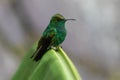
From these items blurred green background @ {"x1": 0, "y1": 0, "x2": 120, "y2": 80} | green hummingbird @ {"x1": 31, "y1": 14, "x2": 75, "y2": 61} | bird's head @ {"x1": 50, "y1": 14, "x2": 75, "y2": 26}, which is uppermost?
bird's head @ {"x1": 50, "y1": 14, "x2": 75, "y2": 26}

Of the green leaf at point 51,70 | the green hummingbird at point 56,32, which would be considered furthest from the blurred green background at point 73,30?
the green leaf at point 51,70

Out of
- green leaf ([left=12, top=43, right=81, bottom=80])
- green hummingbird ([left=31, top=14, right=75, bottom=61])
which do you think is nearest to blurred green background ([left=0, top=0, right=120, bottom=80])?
green hummingbird ([left=31, top=14, right=75, bottom=61])

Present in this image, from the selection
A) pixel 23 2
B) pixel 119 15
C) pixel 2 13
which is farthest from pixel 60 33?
pixel 119 15

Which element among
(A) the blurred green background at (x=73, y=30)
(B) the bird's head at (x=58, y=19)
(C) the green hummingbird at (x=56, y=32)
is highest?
(B) the bird's head at (x=58, y=19)

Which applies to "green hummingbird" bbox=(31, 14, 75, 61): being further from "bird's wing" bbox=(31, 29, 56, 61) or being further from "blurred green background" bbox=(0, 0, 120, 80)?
"blurred green background" bbox=(0, 0, 120, 80)

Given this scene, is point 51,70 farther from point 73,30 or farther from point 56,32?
point 73,30

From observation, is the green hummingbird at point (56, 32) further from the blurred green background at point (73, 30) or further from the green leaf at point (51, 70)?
the blurred green background at point (73, 30)
